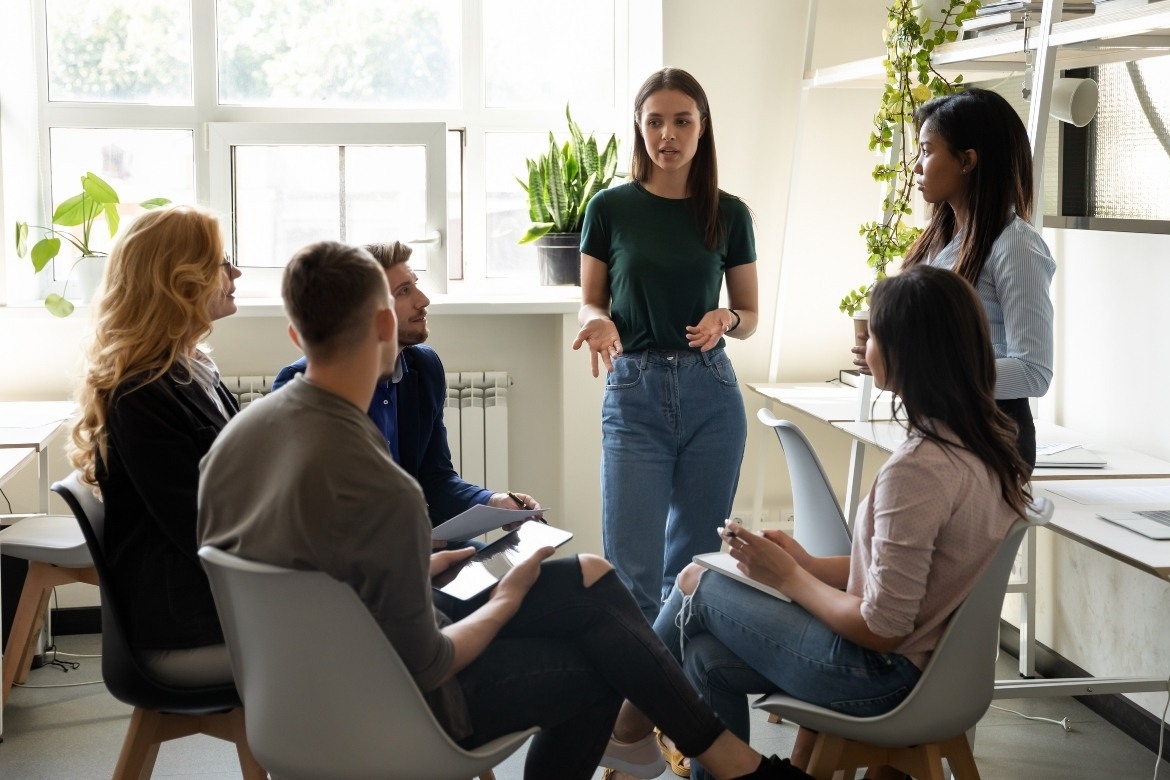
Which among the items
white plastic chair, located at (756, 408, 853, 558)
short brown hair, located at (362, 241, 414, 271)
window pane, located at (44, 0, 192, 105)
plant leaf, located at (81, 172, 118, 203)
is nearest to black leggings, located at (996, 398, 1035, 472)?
white plastic chair, located at (756, 408, 853, 558)

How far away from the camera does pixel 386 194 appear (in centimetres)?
388

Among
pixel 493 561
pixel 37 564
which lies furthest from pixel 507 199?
pixel 493 561

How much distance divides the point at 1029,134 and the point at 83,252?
109 inches

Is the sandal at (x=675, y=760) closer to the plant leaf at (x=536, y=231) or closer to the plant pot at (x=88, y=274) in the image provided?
the plant leaf at (x=536, y=231)

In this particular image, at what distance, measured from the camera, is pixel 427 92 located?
3.99m

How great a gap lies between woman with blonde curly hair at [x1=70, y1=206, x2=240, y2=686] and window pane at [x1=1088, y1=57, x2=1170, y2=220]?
85.8 inches

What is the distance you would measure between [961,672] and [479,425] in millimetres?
2253

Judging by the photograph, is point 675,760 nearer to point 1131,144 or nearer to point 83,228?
point 1131,144

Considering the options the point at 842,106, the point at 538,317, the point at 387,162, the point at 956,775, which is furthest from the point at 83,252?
the point at 956,775

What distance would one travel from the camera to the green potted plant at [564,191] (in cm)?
370

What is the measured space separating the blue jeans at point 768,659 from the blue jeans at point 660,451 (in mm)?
487

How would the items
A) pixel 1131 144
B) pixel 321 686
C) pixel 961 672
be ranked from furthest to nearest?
pixel 1131 144 < pixel 961 672 < pixel 321 686

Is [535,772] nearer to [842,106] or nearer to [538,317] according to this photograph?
[538,317]

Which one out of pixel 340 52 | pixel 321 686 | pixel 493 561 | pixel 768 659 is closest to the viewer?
pixel 321 686
